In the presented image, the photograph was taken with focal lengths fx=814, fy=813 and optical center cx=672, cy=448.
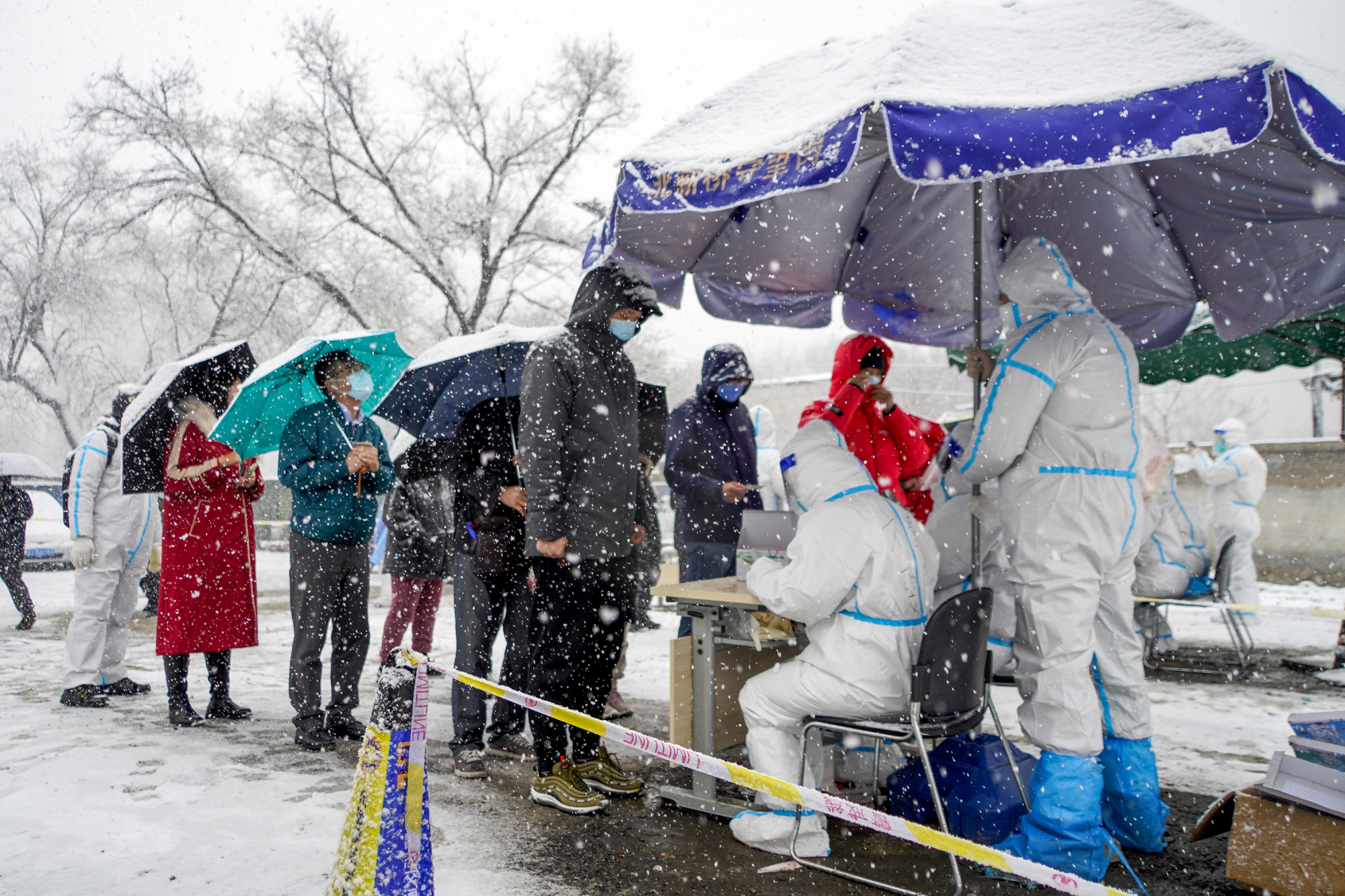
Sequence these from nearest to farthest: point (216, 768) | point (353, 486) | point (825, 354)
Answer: point (216, 768), point (353, 486), point (825, 354)

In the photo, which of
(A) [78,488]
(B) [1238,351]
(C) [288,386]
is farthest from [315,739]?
(B) [1238,351]

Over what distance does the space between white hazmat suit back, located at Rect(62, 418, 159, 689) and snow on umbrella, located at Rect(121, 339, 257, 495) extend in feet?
2.08

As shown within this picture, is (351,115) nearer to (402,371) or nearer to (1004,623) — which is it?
(402,371)

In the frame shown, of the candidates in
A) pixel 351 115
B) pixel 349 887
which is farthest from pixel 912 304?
pixel 351 115

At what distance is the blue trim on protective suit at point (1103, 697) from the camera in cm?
307

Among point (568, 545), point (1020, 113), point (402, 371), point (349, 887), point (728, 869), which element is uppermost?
point (1020, 113)

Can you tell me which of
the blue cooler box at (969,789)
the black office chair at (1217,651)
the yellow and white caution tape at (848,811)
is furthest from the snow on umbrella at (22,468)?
the black office chair at (1217,651)

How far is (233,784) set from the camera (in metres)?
3.49

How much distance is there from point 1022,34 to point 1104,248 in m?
1.88

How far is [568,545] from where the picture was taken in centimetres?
328

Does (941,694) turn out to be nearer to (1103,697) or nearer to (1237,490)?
(1103,697)

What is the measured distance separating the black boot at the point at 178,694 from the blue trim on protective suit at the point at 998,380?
13.6 feet

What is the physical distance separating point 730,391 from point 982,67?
2.39 metres

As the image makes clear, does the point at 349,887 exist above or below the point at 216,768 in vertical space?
above
